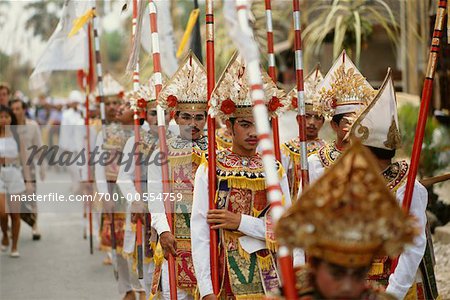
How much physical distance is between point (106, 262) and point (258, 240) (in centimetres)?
648

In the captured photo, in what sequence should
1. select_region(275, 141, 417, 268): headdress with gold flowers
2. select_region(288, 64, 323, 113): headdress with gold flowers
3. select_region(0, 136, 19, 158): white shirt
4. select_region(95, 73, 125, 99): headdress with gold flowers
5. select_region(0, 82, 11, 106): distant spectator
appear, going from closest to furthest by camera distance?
1. select_region(275, 141, 417, 268): headdress with gold flowers
2. select_region(288, 64, 323, 113): headdress with gold flowers
3. select_region(95, 73, 125, 99): headdress with gold flowers
4. select_region(0, 136, 19, 158): white shirt
5. select_region(0, 82, 11, 106): distant spectator

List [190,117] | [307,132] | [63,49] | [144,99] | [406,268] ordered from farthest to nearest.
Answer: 1. [63,49]
2. [144,99]
3. [307,132]
4. [190,117]
5. [406,268]

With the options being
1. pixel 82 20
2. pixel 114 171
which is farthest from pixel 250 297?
pixel 114 171

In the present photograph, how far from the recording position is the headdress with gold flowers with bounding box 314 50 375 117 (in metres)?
5.88

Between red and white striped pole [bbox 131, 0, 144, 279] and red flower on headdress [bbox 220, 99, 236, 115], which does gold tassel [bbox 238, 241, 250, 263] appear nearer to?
red flower on headdress [bbox 220, 99, 236, 115]

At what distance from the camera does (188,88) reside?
6.42m

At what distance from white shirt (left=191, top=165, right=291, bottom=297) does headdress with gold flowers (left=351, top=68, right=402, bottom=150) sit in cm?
60

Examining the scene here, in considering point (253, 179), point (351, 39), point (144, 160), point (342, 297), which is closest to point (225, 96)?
point (253, 179)

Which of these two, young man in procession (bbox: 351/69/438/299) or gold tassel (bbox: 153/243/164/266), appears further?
gold tassel (bbox: 153/243/164/266)

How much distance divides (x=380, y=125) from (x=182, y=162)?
2.01m

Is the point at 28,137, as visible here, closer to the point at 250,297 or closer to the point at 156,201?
the point at 156,201

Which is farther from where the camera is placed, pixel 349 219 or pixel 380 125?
pixel 380 125

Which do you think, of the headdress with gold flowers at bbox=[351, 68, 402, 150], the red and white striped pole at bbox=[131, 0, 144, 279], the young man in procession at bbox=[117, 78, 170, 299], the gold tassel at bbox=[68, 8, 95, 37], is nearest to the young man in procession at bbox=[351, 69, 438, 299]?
the headdress with gold flowers at bbox=[351, 68, 402, 150]

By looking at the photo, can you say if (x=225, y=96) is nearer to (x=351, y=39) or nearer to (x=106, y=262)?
(x=106, y=262)
